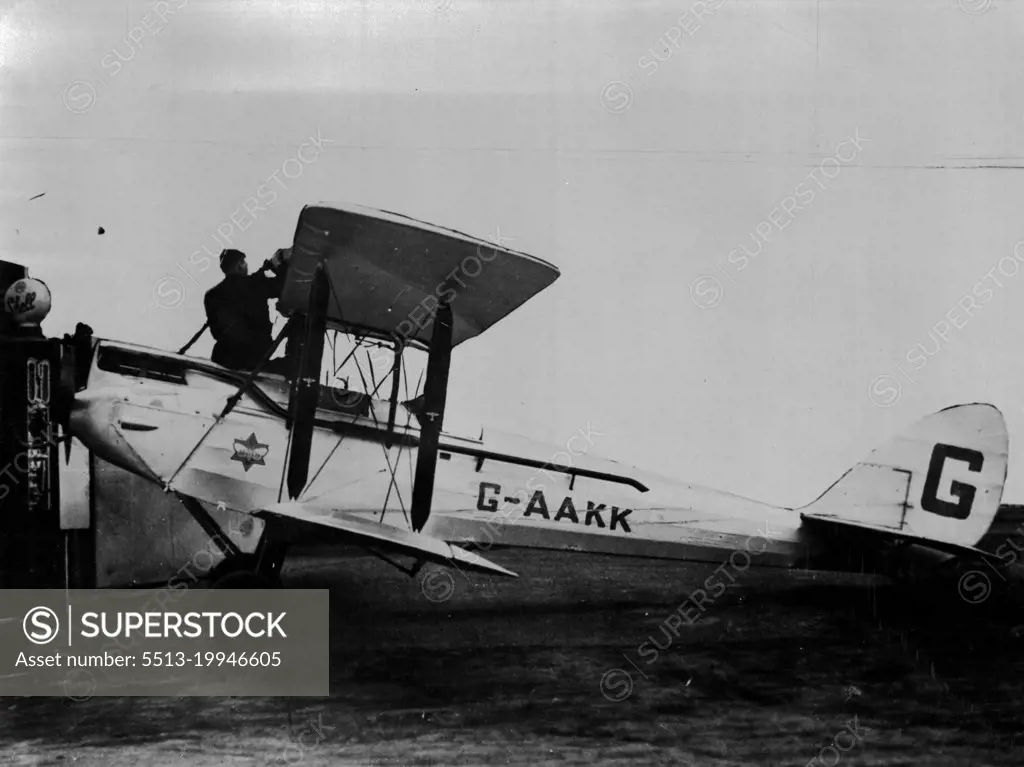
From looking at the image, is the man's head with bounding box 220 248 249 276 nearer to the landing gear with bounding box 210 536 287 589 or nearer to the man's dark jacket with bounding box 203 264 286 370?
the man's dark jacket with bounding box 203 264 286 370

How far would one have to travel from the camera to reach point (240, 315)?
3.08 meters

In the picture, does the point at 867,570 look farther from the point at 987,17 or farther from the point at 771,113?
the point at 987,17

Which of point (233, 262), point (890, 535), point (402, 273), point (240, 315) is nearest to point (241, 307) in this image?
point (240, 315)

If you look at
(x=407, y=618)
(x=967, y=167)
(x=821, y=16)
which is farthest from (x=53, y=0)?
(x=967, y=167)

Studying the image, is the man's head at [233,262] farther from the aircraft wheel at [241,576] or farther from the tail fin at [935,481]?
the tail fin at [935,481]

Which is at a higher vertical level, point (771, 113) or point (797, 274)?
point (771, 113)

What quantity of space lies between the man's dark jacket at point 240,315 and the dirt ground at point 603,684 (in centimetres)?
76

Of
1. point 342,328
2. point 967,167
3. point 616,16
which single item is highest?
point 616,16

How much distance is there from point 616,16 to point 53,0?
1.96 metres

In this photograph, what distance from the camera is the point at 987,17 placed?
10.2ft

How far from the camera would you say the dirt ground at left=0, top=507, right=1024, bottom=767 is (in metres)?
2.92

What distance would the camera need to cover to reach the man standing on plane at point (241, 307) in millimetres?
3057

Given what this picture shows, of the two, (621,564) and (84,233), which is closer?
(84,233)

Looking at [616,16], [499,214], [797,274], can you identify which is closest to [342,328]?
[499,214]
